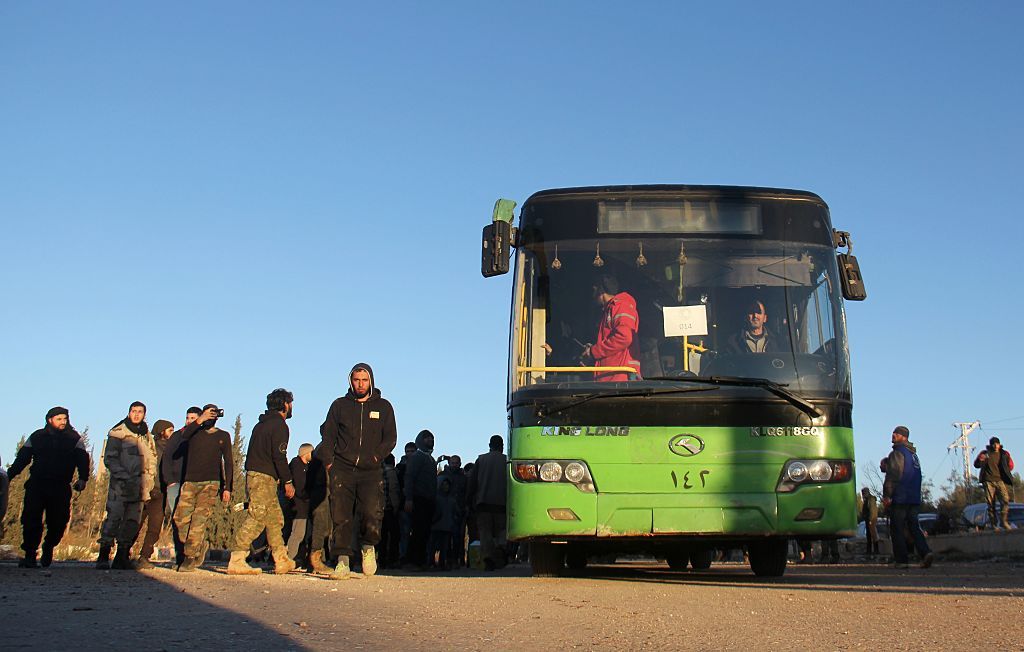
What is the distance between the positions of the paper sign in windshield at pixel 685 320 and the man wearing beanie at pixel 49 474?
21.5 ft

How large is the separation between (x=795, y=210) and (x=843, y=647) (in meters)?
5.52

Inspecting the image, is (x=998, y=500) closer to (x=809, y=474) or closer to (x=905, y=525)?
(x=905, y=525)

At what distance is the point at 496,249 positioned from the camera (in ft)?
32.3

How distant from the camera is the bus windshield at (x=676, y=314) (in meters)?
9.51

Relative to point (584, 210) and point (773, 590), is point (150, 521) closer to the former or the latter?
point (584, 210)

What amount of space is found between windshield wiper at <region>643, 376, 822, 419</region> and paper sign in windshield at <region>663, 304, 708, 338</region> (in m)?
0.46

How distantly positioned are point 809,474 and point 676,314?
67.9 inches

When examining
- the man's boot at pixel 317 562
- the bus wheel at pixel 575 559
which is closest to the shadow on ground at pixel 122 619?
the man's boot at pixel 317 562

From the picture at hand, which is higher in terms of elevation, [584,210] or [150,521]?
[584,210]

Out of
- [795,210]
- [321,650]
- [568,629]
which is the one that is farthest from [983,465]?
[321,650]

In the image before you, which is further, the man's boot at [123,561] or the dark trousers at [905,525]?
the dark trousers at [905,525]

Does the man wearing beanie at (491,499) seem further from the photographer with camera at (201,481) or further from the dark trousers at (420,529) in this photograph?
the photographer with camera at (201,481)

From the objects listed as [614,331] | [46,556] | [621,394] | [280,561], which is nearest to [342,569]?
[280,561]

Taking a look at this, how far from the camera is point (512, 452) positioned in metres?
9.48
